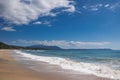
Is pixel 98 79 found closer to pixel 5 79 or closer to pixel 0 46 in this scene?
pixel 5 79

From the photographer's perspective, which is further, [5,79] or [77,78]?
[77,78]

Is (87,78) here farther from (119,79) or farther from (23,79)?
(23,79)

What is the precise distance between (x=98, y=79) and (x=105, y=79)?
14.9 inches

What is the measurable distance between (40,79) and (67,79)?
1.40m

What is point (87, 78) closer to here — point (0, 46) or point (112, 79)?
point (112, 79)

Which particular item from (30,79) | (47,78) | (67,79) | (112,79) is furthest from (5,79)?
(112,79)

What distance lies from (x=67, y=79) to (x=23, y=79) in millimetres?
2234

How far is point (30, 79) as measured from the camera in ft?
→ 31.2

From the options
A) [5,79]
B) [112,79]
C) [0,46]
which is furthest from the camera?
[0,46]

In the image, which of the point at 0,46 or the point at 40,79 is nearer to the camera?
the point at 40,79

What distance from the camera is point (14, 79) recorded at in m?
9.30

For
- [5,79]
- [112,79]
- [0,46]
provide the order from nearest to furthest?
[5,79] < [112,79] < [0,46]

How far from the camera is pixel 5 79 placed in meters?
9.16

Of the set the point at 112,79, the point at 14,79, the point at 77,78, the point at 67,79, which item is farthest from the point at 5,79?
the point at 112,79
